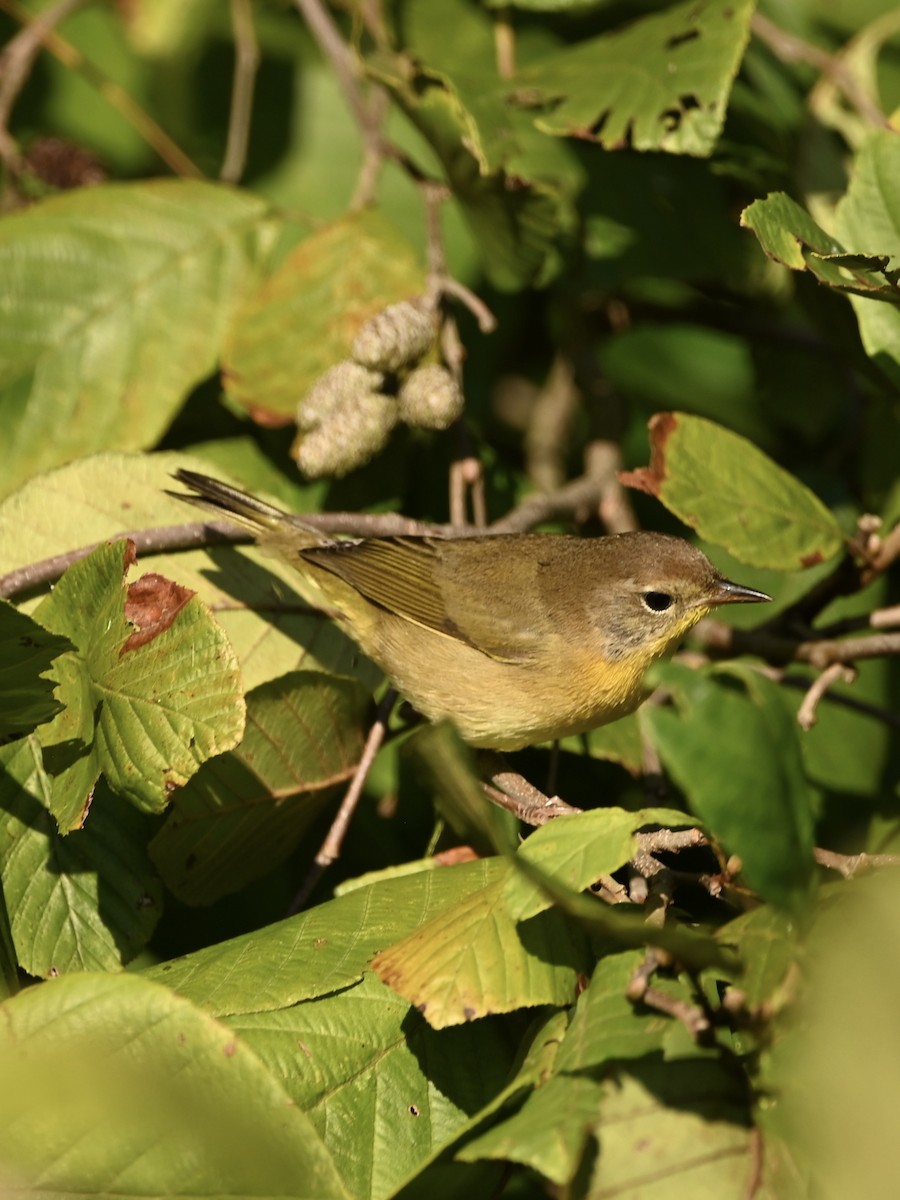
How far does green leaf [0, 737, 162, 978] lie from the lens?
2109 mm

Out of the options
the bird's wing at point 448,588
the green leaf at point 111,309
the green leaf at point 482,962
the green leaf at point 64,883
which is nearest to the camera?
the green leaf at point 482,962

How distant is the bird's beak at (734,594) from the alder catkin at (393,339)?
35.1 inches

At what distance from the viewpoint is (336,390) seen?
9.32 ft

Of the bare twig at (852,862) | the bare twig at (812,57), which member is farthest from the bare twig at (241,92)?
the bare twig at (852,862)

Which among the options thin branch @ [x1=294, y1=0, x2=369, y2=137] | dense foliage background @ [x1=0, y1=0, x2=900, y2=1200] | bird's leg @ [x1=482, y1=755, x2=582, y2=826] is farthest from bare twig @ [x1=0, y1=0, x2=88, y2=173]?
bird's leg @ [x1=482, y1=755, x2=582, y2=826]

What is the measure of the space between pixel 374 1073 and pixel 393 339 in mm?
1570

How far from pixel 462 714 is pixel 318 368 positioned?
89 cm

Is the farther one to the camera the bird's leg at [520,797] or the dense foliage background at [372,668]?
the bird's leg at [520,797]

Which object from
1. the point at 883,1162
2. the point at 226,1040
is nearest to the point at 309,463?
the point at 226,1040

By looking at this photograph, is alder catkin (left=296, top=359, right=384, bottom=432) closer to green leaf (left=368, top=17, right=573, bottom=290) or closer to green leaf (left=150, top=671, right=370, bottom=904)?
green leaf (left=368, top=17, right=573, bottom=290)

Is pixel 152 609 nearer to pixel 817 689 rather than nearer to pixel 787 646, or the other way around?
pixel 817 689

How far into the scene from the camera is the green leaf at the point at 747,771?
54.8 inches

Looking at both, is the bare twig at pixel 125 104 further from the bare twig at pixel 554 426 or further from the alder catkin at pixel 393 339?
the bare twig at pixel 554 426

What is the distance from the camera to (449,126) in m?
2.97
